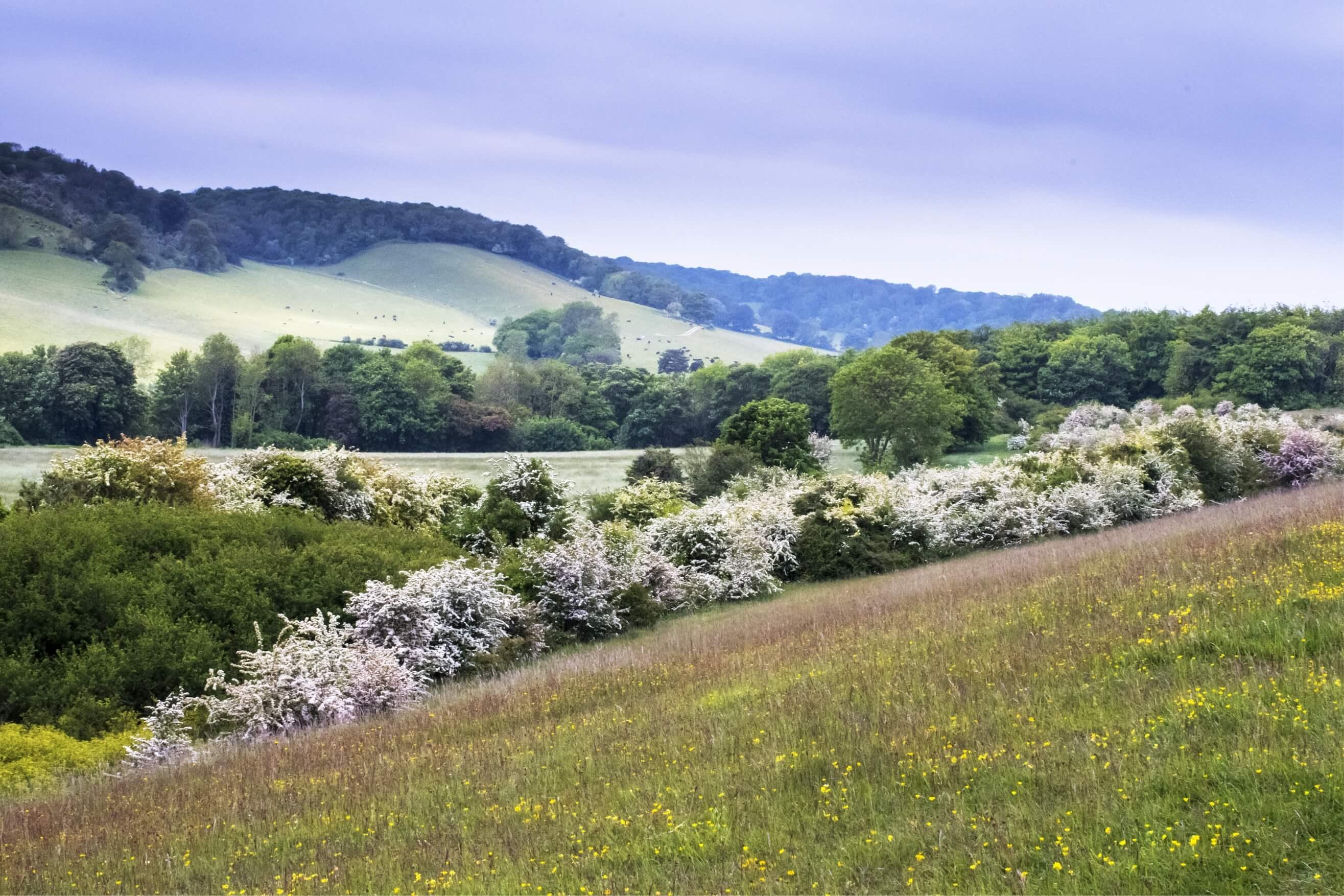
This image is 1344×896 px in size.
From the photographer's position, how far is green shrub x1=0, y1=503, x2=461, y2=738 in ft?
39.2

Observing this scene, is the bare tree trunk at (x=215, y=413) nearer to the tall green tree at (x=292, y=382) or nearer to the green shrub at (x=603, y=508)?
the tall green tree at (x=292, y=382)

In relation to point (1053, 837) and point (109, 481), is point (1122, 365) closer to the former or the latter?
point (109, 481)

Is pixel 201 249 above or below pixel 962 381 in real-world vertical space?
above

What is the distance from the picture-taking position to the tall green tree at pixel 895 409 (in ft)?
182

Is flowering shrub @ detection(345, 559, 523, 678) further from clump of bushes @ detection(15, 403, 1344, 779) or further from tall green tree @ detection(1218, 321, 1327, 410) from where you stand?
tall green tree @ detection(1218, 321, 1327, 410)

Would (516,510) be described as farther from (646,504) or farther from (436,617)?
(436,617)

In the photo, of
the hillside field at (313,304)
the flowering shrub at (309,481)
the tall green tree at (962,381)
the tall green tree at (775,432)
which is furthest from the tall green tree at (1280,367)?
the hillside field at (313,304)

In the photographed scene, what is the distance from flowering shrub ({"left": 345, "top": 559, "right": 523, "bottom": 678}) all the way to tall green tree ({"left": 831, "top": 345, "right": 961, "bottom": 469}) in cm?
4168

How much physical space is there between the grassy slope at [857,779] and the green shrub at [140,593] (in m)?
3.85

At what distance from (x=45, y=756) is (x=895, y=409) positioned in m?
49.6

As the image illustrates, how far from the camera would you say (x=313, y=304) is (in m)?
154

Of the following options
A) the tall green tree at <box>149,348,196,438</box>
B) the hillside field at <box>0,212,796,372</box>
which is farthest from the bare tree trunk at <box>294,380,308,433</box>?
the hillside field at <box>0,212,796,372</box>

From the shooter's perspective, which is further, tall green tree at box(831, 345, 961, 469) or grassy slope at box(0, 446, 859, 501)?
tall green tree at box(831, 345, 961, 469)

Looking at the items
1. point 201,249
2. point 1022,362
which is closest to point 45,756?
point 1022,362
